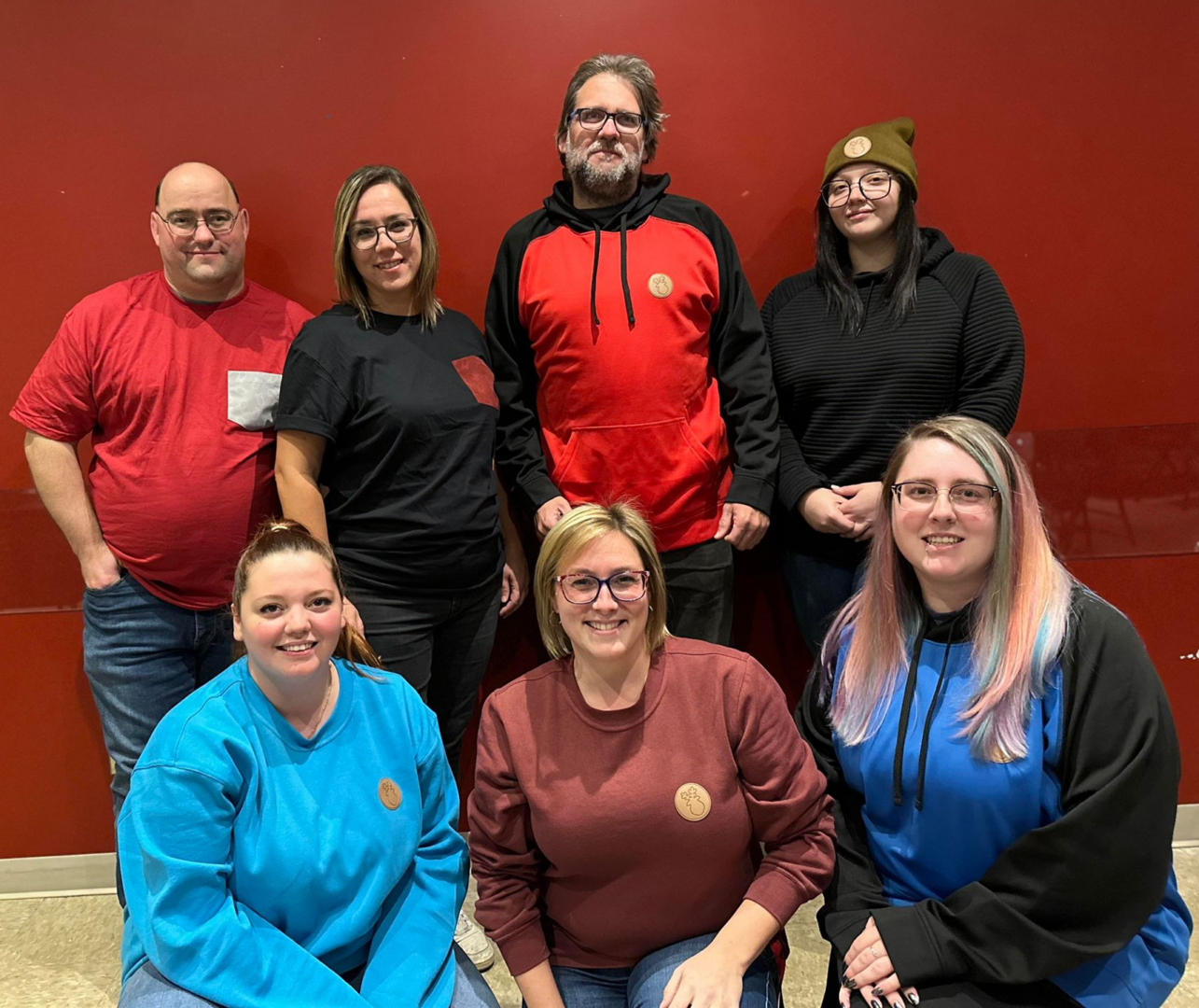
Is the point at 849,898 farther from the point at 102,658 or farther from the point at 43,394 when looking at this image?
the point at 43,394

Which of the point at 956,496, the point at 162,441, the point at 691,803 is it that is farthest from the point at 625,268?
the point at 691,803

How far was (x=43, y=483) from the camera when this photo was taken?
2205mm

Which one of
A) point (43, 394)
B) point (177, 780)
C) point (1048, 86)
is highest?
point (1048, 86)

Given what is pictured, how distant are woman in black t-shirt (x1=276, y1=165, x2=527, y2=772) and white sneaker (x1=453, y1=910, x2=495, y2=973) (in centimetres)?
64

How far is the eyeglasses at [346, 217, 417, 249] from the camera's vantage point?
211 centimetres

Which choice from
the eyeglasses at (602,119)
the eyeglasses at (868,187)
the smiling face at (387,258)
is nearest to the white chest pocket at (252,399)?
the smiling face at (387,258)

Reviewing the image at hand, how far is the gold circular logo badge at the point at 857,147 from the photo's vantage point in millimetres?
2258

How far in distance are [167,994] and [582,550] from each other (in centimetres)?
90

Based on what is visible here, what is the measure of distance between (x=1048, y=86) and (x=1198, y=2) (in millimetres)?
449

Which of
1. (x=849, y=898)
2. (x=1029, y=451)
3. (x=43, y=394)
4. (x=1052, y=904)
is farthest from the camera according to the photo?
(x=1029, y=451)

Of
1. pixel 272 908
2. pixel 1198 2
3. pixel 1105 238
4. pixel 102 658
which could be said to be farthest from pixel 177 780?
pixel 1198 2

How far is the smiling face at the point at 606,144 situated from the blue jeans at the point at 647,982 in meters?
1.61

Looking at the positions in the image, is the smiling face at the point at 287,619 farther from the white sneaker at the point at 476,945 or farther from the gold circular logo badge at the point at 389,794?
the white sneaker at the point at 476,945

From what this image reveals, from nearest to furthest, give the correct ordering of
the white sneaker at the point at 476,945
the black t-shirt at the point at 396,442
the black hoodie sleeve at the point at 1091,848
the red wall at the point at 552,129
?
the black hoodie sleeve at the point at 1091,848 < the black t-shirt at the point at 396,442 < the white sneaker at the point at 476,945 < the red wall at the point at 552,129
